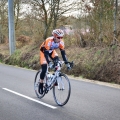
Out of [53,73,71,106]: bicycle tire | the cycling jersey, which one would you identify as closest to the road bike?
[53,73,71,106]: bicycle tire

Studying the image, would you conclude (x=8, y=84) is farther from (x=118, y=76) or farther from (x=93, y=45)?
(x=93, y=45)

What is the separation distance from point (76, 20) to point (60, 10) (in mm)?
2642

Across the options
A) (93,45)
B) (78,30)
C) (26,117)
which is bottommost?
(26,117)

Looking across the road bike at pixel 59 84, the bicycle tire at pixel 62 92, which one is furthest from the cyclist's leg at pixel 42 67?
the bicycle tire at pixel 62 92

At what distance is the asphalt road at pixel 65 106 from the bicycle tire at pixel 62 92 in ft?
0.54

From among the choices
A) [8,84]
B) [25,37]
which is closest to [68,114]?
[8,84]

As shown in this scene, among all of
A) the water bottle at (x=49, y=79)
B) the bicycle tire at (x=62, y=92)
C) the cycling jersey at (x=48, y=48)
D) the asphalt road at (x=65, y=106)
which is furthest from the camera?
the water bottle at (x=49, y=79)

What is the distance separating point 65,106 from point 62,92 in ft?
1.32

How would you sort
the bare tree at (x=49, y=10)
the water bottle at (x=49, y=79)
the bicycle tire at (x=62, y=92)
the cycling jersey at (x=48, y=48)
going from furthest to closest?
the bare tree at (x=49, y=10)
the water bottle at (x=49, y=79)
the cycling jersey at (x=48, y=48)
the bicycle tire at (x=62, y=92)

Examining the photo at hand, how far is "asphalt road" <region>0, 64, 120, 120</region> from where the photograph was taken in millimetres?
5895

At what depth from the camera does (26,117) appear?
5.81 meters

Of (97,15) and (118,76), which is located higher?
(97,15)

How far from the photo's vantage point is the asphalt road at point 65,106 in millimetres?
5895

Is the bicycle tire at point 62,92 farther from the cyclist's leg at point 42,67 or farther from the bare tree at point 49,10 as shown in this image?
the bare tree at point 49,10
